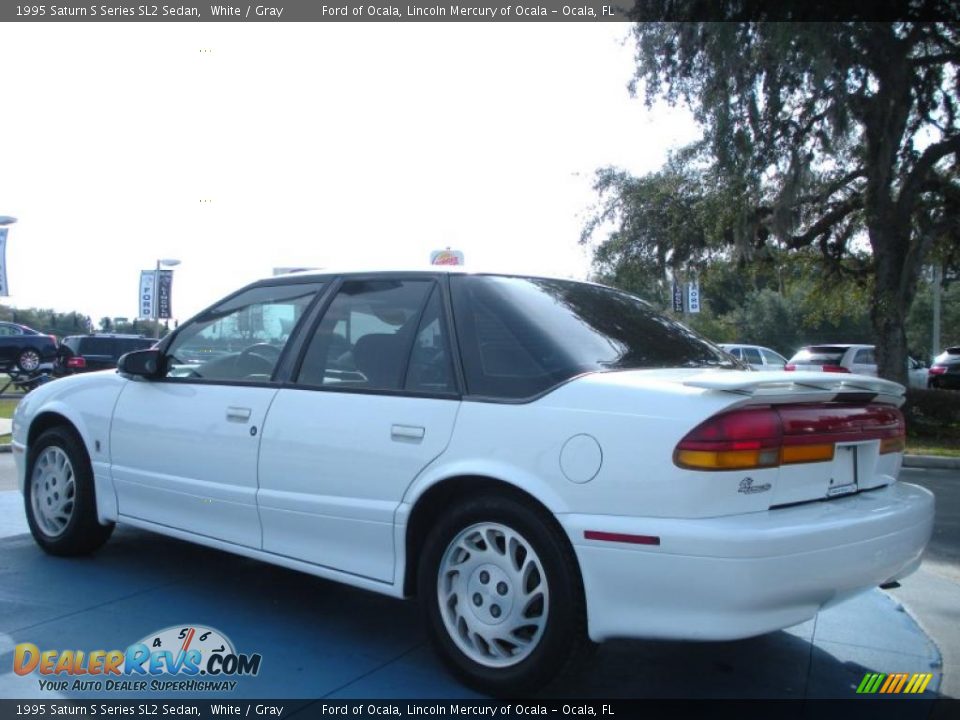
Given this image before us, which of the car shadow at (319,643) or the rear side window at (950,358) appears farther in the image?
the rear side window at (950,358)

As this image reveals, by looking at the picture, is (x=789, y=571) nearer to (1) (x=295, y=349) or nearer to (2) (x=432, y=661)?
(2) (x=432, y=661)

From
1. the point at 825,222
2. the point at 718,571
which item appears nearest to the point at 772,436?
the point at 718,571

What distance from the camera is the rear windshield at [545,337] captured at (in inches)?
141

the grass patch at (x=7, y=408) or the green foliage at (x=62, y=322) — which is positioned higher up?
the green foliage at (x=62, y=322)

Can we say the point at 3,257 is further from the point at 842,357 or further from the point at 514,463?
the point at 842,357

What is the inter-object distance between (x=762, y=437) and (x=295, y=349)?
2.27 meters

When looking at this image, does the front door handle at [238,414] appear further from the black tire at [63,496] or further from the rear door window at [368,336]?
the black tire at [63,496]

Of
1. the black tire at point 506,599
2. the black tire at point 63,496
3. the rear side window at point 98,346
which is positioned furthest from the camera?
the rear side window at point 98,346

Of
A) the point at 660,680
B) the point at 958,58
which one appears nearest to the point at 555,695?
the point at 660,680

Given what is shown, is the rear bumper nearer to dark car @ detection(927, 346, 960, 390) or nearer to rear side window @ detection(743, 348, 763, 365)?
rear side window @ detection(743, 348, 763, 365)

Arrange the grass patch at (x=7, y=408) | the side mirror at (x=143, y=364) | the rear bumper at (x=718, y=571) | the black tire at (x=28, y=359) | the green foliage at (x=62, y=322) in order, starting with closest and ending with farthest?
the rear bumper at (x=718, y=571)
the side mirror at (x=143, y=364)
the grass patch at (x=7, y=408)
the black tire at (x=28, y=359)
the green foliage at (x=62, y=322)

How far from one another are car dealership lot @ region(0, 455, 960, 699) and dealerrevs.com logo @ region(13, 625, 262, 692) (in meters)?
0.06

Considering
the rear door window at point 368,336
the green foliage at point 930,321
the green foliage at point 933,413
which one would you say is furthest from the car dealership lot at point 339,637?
the green foliage at point 930,321

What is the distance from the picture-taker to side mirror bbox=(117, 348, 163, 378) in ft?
15.8
